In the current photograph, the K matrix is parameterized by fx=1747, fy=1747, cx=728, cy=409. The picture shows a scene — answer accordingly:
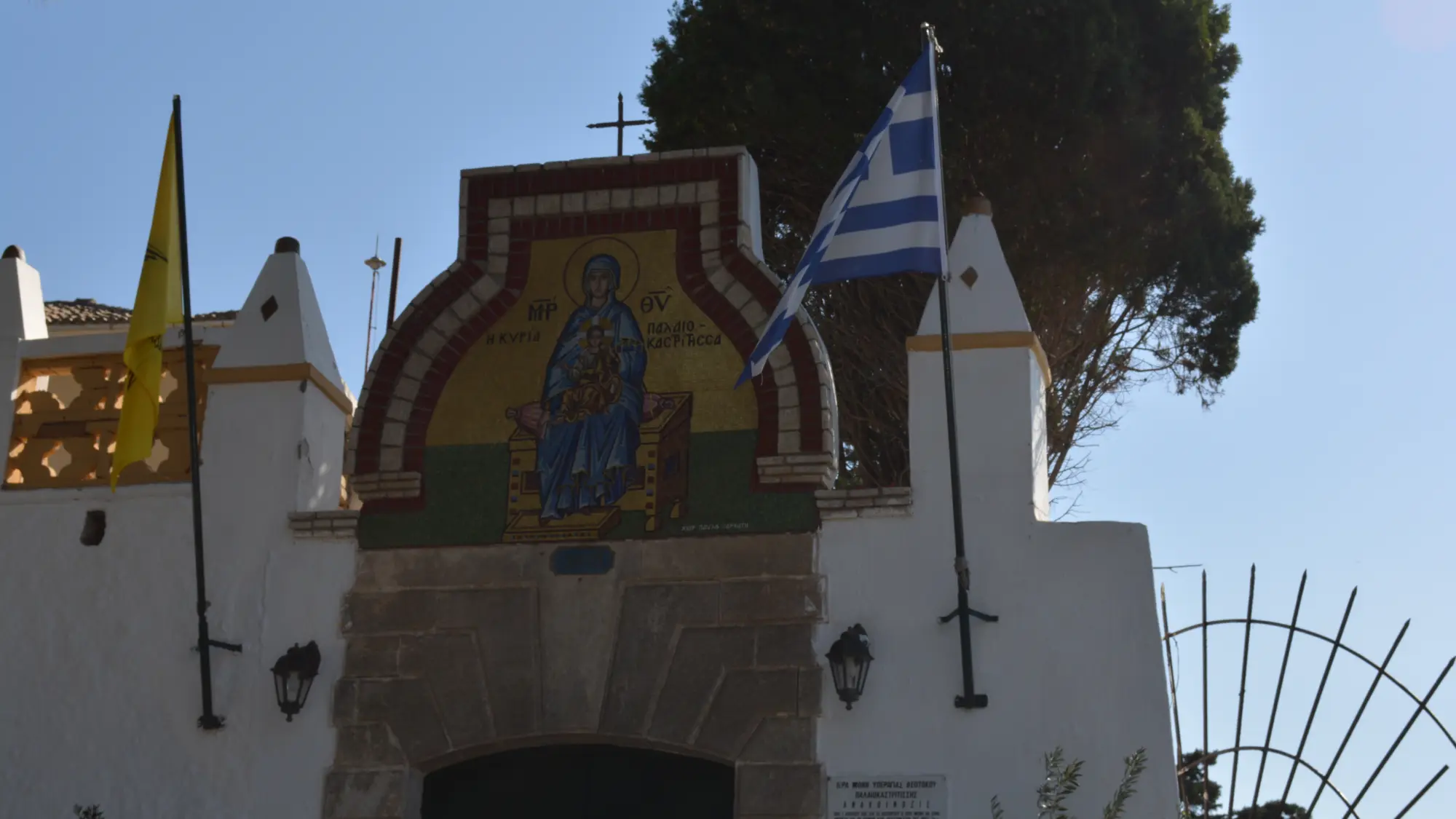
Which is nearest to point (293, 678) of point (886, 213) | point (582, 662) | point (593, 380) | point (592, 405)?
point (582, 662)

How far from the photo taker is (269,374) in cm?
1038

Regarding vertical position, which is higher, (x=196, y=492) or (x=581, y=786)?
(x=196, y=492)

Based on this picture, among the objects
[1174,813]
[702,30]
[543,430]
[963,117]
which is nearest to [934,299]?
[543,430]

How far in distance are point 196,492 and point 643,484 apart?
2.54 meters

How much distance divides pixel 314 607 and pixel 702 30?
29.8 ft

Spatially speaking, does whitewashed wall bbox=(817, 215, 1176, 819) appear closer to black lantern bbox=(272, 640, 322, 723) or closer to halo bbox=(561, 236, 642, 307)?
halo bbox=(561, 236, 642, 307)

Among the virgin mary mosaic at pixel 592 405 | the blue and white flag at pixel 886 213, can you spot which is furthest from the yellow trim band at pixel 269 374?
the blue and white flag at pixel 886 213

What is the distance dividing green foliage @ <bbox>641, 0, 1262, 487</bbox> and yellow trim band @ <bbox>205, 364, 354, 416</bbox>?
7.04m

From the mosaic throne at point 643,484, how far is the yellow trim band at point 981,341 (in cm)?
134

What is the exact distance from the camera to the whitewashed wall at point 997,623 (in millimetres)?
8797

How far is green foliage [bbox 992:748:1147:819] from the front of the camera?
8305 mm

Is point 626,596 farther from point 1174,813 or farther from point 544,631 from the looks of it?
point 1174,813

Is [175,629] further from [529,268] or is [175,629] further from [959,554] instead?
[959,554]

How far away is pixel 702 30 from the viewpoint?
56.6 ft
